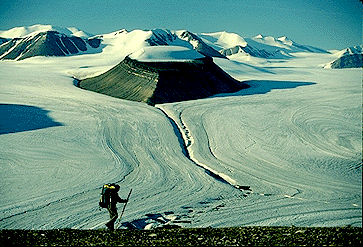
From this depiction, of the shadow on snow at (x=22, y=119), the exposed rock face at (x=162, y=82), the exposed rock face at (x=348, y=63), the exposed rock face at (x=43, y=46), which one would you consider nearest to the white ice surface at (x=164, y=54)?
the exposed rock face at (x=162, y=82)

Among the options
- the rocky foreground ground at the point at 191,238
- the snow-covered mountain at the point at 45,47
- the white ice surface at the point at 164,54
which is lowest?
the snow-covered mountain at the point at 45,47

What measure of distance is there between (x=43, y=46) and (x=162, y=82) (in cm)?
8192

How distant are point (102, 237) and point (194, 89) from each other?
30587 millimetres

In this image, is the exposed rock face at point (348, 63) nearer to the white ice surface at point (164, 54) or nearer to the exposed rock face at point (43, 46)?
the exposed rock face at point (43, 46)

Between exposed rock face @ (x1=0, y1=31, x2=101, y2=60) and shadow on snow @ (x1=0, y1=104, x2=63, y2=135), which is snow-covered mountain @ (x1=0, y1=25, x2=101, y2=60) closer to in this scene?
exposed rock face @ (x1=0, y1=31, x2=101, y2=60)

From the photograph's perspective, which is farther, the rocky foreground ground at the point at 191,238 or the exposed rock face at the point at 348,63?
the exposed rock face at the point at 348,63

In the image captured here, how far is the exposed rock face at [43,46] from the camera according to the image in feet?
334

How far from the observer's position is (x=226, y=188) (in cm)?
1430

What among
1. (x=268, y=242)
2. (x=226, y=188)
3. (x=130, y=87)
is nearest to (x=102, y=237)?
(x=268, y=242)

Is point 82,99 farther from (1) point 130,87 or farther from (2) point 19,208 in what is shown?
(2) point 19,208

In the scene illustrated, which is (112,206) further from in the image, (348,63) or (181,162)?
(348,63)

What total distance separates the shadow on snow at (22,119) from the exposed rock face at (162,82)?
410 inches

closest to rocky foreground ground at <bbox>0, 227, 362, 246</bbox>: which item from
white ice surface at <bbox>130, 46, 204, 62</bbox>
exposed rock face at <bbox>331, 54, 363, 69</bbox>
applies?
white ice surface at <bbox>130, 46, 204, 62</bbox>

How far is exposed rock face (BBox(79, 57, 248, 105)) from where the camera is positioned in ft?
113
